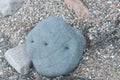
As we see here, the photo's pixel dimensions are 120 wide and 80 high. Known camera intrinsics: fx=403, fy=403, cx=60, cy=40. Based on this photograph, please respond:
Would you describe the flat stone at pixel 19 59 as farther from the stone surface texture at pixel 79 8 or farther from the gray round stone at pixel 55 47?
the stone surface texture at pixel 79 8

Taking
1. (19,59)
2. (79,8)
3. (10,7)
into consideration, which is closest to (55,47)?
(19,59)

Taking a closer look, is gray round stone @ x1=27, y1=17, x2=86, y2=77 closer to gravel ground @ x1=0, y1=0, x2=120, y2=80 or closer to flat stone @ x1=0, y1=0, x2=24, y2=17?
gravel ground @ x1=0, y1=0, x2=120, y2=80

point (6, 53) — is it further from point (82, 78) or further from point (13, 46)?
point (82, 78)

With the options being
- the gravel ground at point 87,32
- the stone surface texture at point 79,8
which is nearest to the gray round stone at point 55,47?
the gravel ground at point 87,32

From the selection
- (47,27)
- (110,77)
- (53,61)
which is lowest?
(110,77)

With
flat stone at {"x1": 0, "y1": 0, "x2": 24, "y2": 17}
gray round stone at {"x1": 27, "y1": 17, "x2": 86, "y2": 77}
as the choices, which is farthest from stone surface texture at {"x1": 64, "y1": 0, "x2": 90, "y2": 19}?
flat stone at {"x1": 0, "y1": 0, "x2": 24, "y2": 17}

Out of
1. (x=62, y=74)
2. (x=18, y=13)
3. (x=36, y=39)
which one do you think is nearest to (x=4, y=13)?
(x=18, y=13)

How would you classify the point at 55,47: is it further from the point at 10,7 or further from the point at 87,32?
the point at 10,7
